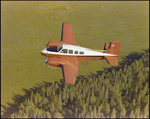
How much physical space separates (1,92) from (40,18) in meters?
46.1

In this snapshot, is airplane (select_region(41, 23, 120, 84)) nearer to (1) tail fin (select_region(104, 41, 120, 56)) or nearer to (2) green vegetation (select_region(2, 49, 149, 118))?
(1) tail fin (select_region(104, 41, 120, 56))

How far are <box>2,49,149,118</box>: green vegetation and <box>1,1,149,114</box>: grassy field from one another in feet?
27.8

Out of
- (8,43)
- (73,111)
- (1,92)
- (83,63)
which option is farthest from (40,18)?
(73,111)

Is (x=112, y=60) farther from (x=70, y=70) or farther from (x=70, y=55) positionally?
(x=70, y=70)

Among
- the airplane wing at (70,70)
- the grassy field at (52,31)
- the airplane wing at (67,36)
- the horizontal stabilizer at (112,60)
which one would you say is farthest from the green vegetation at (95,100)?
the airplane wing at (67,36)

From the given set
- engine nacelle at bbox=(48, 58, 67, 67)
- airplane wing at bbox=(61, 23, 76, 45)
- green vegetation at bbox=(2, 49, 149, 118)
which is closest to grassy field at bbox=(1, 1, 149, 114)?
green vegetation at bbox=(2, 49, 149, 118)

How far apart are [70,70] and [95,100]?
9648 millimetres

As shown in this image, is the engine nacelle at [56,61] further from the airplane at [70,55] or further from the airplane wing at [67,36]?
the airplane wing at [67,36]

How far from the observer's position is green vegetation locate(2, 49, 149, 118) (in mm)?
43719

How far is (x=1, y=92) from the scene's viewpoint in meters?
52.2

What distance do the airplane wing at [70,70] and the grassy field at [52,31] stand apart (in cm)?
1216

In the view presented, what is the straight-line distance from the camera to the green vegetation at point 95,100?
43.7 meters

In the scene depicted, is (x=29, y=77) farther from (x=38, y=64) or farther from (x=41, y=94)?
(x=41, y=94)

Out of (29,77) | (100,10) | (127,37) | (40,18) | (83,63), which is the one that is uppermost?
(100,10)
